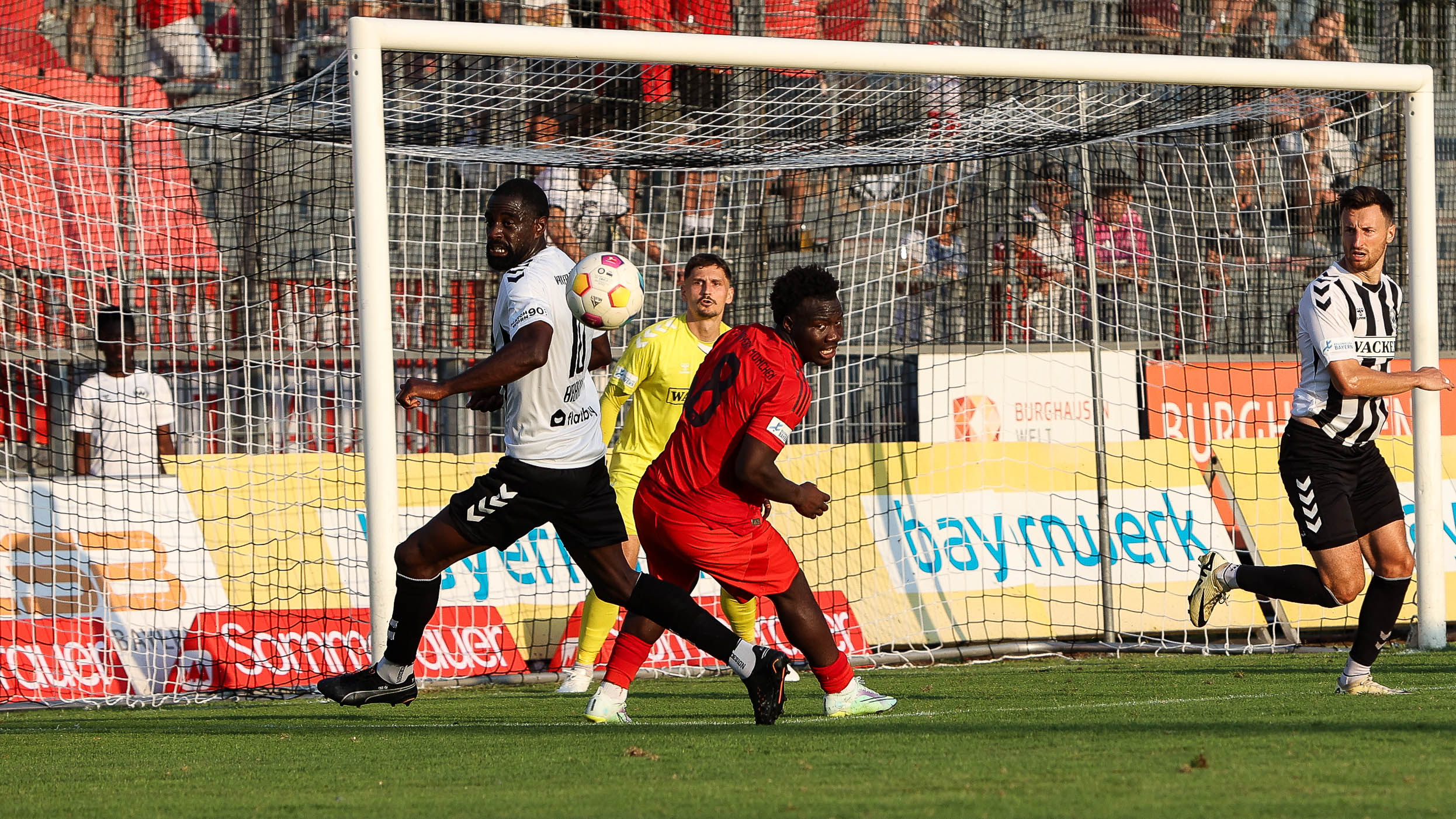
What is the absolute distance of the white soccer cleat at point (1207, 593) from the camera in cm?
731

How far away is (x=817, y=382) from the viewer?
1130cm

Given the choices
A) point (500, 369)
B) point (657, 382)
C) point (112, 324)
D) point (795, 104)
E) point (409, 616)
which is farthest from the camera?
point (112, 324)

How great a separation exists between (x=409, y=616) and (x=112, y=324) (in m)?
5.09

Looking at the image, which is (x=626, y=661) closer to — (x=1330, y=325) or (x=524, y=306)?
(x=524, y=306)

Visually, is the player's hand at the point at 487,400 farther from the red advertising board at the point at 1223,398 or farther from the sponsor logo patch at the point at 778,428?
the red advertising board at the point at 1223,398

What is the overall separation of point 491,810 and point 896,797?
1053mm

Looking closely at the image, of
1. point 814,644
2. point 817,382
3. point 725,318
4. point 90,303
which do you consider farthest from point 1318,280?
point 90,303

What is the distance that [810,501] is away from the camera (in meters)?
5.32

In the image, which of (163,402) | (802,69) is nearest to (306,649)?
(163,402)

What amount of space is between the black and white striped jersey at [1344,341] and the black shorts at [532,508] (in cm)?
292

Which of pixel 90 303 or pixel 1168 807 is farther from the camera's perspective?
pixel 90 303

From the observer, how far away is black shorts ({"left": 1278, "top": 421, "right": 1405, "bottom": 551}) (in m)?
6.18

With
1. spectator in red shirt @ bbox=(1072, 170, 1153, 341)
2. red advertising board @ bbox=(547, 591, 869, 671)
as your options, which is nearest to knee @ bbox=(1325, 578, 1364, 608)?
red advertising board @ bbox=(547, 591, 869, 671)

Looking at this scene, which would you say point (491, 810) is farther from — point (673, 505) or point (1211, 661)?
point (1211, 661)
